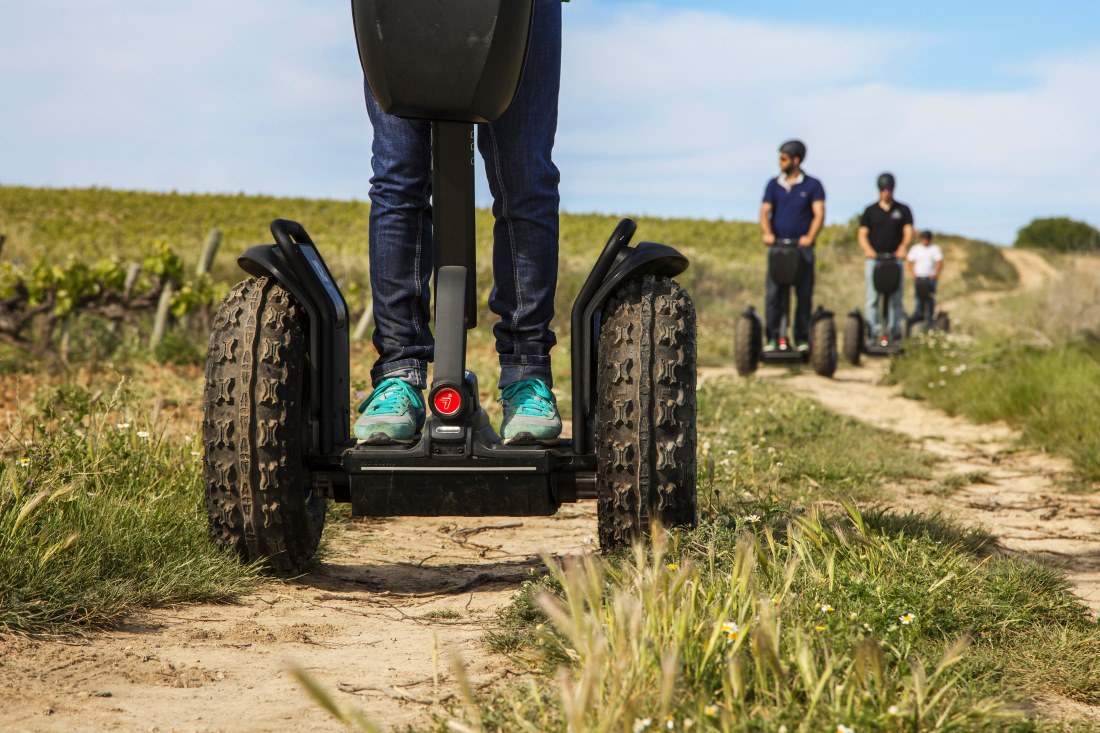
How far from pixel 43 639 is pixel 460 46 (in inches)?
56.7

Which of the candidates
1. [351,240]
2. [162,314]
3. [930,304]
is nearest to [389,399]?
[162,314]

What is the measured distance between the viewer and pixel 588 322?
2.57 metres

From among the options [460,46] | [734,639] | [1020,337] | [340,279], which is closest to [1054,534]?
[734,639]

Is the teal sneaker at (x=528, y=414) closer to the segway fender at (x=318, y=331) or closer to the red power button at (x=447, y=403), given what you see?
the red power button at (x=447, y=403)

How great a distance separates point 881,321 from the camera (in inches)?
435

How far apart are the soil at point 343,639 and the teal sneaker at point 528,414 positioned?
41cm

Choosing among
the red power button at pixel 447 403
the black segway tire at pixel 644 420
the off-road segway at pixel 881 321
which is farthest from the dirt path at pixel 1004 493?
the off-road segway at pixel 881 321

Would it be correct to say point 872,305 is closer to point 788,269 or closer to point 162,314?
point 788,269

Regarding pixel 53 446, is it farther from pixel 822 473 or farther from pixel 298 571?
pixel 822 473

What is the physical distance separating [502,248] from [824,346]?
7.36m

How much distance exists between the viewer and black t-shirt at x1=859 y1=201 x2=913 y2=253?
10.8 metres

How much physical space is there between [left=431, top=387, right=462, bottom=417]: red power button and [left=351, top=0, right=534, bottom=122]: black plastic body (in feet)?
2.06

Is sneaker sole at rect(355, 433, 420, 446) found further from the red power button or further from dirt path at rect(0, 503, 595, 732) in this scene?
dirt path at rect(0, 503, 595, 732)

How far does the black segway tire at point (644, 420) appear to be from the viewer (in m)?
2.41
